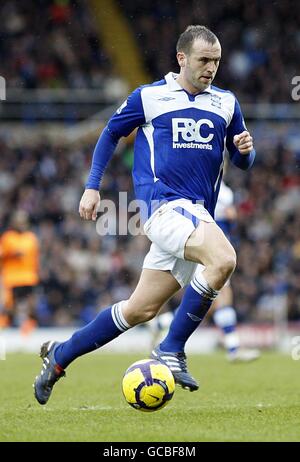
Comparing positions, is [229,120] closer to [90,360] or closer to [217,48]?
[217,48]

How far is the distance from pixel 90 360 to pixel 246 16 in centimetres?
1216

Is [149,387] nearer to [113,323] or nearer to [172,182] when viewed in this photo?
[113,323]

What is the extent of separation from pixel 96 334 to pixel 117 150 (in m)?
14.8

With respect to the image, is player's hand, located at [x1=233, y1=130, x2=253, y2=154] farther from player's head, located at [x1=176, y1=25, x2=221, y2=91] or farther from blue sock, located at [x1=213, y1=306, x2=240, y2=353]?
blue sock, located at [x1=213, y1=306, x2=240, y2=353]

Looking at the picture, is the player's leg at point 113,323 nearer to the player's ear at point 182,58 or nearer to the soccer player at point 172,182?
the soccer player at point 172,182

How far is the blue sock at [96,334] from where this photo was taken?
5.97m

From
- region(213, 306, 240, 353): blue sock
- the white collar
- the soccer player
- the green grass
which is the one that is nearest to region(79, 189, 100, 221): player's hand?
the soccer player

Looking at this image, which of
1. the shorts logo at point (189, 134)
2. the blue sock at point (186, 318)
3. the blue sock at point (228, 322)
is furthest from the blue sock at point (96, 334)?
the blue sock at point (228, 322)

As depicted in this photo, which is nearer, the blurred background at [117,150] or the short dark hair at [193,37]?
A: the short dark hair at [193,37]

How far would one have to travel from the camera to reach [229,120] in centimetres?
623

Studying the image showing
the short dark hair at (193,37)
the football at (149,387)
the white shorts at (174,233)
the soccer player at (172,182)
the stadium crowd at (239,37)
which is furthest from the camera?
the stadium crowd at (239,37)

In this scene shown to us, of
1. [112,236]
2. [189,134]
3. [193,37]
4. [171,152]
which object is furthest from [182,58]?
[112,236]

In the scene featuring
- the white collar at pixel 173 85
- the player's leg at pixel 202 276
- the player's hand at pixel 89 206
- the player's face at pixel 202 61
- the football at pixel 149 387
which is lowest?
the football at pixel 149 387

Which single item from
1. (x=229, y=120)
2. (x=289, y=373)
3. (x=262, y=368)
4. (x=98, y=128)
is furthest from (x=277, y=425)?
(x=98, y=128)
